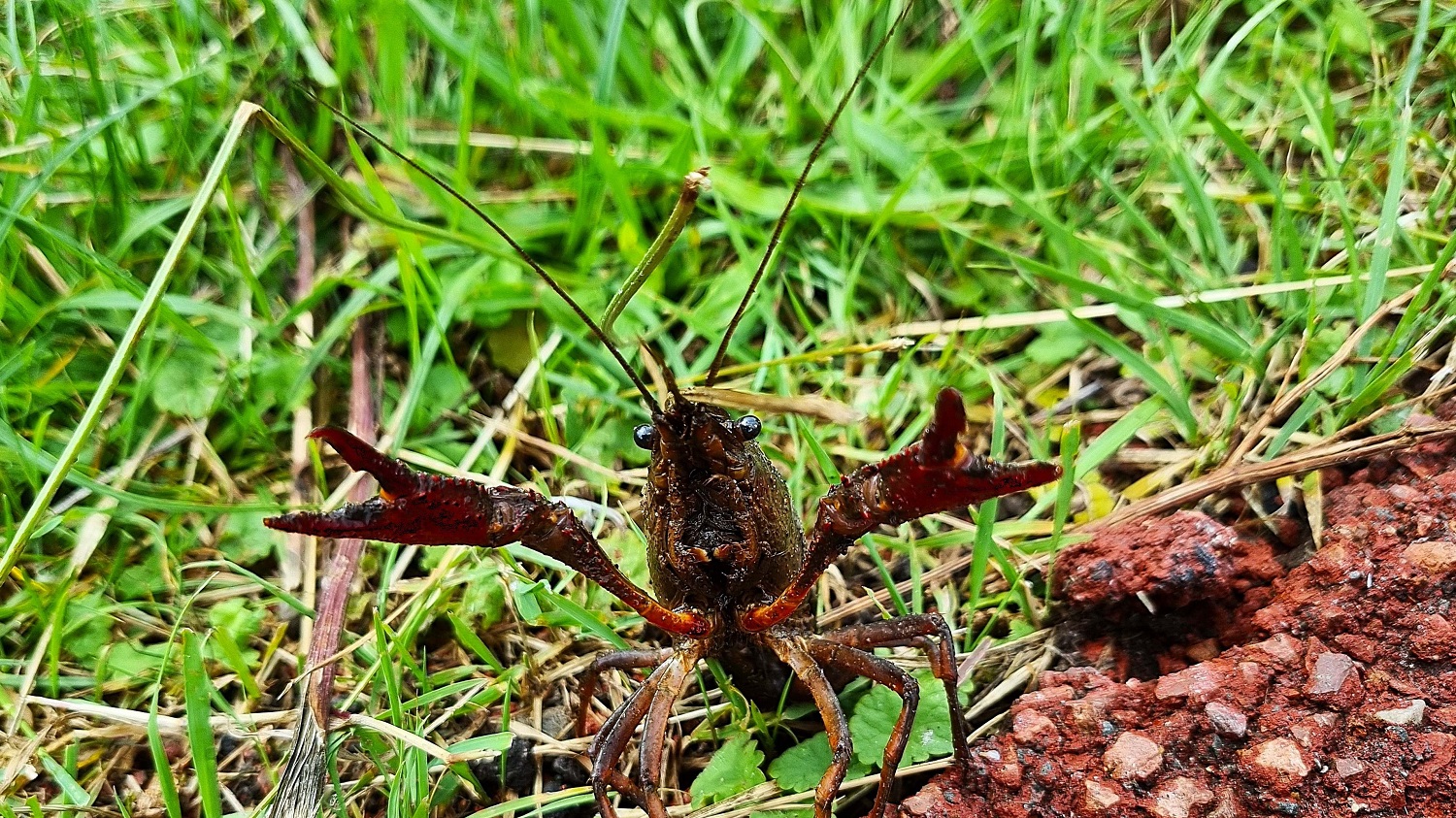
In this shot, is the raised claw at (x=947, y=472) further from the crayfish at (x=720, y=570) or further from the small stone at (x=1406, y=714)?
the small stone at (x=1406, y=714)

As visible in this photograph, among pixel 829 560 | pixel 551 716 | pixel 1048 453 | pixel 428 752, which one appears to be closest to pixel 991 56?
pixel 1048 453

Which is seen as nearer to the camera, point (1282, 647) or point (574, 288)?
point (1282, 647)

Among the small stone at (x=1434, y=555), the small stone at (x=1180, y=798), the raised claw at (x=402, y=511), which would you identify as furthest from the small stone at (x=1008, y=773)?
the raised claw at (x=402, y=511)

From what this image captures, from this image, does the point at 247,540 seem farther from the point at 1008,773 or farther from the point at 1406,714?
the point at 1406,714

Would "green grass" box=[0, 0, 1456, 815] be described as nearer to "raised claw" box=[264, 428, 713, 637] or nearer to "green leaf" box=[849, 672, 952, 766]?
"green leaf" box=[849, 672, 952, 766]

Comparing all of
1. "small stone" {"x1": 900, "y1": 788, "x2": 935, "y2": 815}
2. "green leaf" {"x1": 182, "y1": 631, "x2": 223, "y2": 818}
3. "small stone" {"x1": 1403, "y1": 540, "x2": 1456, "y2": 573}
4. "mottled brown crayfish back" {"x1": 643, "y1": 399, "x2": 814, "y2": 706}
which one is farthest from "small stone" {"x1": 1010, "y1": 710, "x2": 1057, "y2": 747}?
"green leaf" {"x1": 182, "y1": 631, "x2": 223, "y2": 818}

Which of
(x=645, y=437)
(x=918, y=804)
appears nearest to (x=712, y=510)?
(x=645, y=437)
